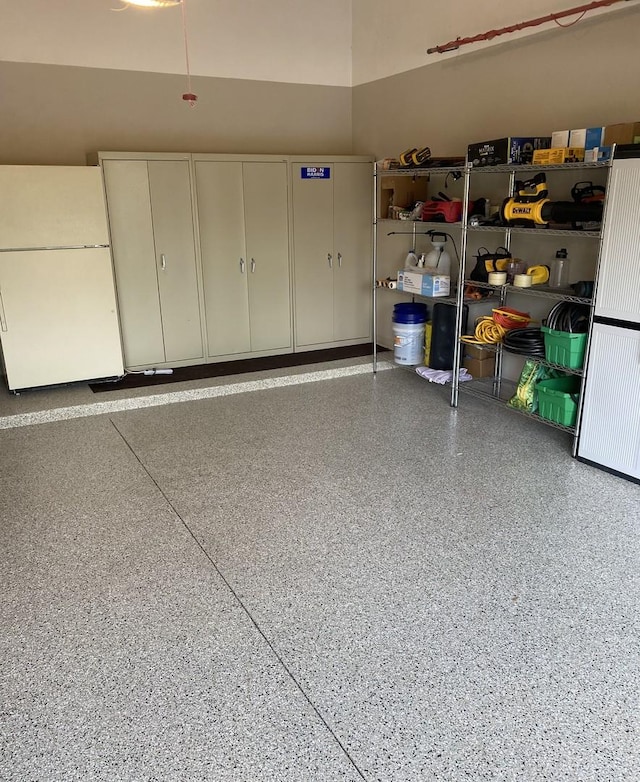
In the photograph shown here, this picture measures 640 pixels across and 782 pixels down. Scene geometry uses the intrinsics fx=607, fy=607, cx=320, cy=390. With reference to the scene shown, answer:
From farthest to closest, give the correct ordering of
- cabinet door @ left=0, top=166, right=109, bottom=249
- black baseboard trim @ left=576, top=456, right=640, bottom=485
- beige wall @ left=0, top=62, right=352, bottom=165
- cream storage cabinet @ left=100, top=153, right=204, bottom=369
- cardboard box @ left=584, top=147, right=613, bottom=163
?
cream storage cabinet @ left=100, top=153, right=204, bottom=369 < beige wall @ left=0, top=62, right=352, bottom=165 < cabinet door @ left=0, top=166, right=109, bottom=249 < black baseboard trim @ left=576, top=456, right=640, bottom=485 < cardboard box @ left=584, top=147, right=613, bottom=163

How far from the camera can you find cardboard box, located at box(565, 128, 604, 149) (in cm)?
350

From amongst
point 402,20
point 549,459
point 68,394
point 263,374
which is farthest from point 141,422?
point 402,20

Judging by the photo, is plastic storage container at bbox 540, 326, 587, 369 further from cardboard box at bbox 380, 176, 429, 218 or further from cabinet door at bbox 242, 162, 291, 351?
cabinet door at bbox 242, 162, 291, 351

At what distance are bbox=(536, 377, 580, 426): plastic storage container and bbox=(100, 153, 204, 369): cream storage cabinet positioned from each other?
323 cm

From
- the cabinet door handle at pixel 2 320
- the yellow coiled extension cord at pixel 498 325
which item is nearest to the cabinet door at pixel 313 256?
the yellow coiled extension cord at pixel 498 325

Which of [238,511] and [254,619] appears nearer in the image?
[254,619]

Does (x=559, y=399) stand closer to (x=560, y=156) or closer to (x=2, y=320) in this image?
(x=560, y=156)

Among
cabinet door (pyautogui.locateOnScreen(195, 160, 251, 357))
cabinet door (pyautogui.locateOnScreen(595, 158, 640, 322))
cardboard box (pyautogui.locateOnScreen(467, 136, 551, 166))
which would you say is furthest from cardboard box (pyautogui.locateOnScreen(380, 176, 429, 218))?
cabinet door (pyautogui.locateOnScreen(595, 158, 640, 322))

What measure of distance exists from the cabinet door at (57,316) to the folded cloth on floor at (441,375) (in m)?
2.64

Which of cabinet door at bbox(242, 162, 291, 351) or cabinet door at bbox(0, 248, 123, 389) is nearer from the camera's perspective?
cabinet door at bbox(0, 248, 123, 389)

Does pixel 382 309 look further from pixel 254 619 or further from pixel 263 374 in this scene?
pixel 254 619

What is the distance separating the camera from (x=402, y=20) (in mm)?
5473

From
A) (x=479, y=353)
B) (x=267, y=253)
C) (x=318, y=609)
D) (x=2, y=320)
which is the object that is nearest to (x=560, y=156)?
(x=479, y=353)

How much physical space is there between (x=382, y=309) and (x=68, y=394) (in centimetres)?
324
